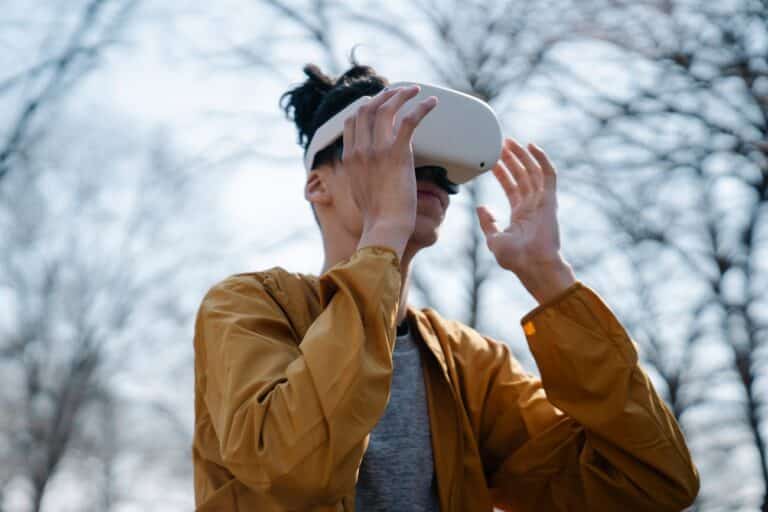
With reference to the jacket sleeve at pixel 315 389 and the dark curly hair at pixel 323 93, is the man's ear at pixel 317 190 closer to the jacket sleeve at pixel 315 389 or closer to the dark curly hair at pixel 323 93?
the dark curly hair at pixel 323 93

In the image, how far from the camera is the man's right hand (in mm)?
1846

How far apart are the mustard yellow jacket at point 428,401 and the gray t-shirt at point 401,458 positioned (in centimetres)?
3

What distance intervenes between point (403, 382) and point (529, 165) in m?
0.66

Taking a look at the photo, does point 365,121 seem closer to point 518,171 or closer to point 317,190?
point 317,190

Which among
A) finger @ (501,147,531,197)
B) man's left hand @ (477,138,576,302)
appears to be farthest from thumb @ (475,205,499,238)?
finger @ (501,147,531,197)

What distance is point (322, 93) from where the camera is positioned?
250 centimetres

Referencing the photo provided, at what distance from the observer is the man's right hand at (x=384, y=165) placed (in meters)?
1.85

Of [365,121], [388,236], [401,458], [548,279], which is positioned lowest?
[401,458]

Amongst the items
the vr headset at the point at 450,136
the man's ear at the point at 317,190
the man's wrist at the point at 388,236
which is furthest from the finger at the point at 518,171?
the man's wrist at the point at 388,236

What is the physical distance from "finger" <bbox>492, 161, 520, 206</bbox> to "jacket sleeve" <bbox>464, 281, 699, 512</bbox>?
0.34m

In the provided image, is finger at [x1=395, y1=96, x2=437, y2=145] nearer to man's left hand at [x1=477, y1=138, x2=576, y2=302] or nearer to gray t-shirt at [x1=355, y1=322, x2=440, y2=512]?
man's left hand at [x1=477, y1=138, x2=576, y2=302]

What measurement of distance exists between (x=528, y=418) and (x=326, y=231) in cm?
69

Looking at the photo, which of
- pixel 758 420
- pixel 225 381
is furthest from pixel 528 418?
pixel 758 420

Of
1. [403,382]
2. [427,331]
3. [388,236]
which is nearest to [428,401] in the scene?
[403,382]
